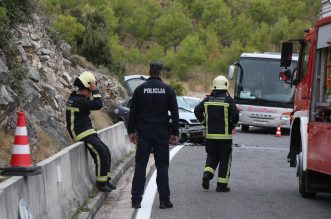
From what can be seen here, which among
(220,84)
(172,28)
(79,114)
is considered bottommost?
(79,114)

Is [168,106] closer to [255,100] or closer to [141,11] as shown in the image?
[255,100]

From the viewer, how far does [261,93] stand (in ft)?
91.7

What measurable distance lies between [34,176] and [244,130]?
23150 millimetres

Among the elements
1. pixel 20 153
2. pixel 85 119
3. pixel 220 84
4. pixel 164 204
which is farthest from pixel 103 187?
pixel 20 153

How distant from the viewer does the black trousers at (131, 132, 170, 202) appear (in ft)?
31.7

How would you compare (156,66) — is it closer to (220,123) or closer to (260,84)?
(220,123)

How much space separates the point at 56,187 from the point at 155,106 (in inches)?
84.9

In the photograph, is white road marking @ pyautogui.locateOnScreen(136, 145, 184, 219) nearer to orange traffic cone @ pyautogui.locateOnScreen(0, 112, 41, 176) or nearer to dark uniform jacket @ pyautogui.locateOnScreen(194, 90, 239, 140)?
dark uniform jacket @ pyautogui.locateOnScreen(194, 90, 239, 140)

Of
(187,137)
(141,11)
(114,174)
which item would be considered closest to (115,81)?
(187,137)

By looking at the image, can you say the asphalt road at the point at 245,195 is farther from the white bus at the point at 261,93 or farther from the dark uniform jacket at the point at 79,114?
the white bus at the point at 261,93

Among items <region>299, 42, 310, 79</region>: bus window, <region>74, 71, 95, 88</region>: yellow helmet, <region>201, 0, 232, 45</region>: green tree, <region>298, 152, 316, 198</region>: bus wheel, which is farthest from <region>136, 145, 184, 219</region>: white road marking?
<region>201, 0, 232, 45</region>: green tree

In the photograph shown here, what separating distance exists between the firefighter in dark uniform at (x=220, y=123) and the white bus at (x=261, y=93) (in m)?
16.0

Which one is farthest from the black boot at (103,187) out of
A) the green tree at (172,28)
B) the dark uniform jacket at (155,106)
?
the green tree at (172,28)

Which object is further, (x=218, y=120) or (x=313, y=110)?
(x=218, y=120)
